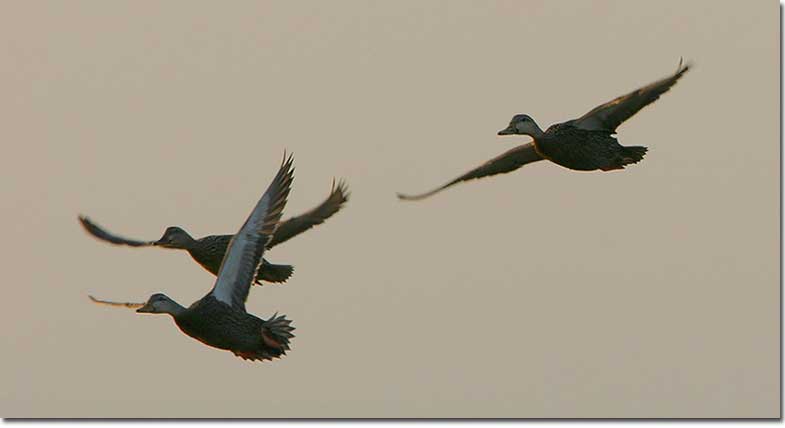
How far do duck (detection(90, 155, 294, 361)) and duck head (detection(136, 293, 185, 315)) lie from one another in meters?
0.01

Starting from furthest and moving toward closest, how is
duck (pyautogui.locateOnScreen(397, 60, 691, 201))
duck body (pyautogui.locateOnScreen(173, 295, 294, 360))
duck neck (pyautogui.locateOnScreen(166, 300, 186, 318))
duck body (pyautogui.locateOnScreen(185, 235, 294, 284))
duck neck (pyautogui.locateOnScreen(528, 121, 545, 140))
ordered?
duck body (pyautogui.locateOnScreen(185, 235, 294, 284))
duck neck (pyautogui.locateOnScreen(528, 121, 545, 140))
duck (pyautogui.locateOnScreen(397, 60, 691, 201))
duck neck (pyautogui.locateOnScreen(166, 300, 186, 318))
duck body (pyautogui.locateOnScreen(173, 295, 294, 360))

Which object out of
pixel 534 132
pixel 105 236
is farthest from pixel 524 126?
pixel 105 236

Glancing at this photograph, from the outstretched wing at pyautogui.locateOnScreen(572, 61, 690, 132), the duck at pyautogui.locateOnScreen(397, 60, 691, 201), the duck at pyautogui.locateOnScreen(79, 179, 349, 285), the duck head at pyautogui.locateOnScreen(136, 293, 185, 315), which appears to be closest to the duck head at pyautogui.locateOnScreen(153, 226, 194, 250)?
the duck at pyautogui.locateOnScreen(79, 179, 349, 285)

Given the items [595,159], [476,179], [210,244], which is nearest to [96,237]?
[210,244]

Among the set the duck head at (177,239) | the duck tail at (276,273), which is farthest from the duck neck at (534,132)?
the duck head at (177,239)

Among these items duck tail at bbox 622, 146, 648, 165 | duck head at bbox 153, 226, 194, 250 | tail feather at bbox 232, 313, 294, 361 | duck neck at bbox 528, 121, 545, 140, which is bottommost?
tail feather at bbox 232, 313, 294, 361

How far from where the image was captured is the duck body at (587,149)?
25.6 metres

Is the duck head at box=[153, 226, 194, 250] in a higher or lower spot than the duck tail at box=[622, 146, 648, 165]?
higher

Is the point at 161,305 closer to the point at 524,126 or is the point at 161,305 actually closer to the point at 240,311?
the point at 240,311

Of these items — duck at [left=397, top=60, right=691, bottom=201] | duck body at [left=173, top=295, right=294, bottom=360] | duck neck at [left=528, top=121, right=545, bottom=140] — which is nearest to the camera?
duck body at [left=173, top=295, right=294, bottom=360]

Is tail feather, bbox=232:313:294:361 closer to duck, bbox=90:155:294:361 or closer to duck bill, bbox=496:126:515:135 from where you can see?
duck, bbox=90:155:294:361

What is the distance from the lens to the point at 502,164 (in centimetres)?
2864

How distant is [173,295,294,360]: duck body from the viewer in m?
23.8

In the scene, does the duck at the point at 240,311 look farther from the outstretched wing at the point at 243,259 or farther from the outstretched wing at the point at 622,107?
the outstretched wing at the point at 622,107
